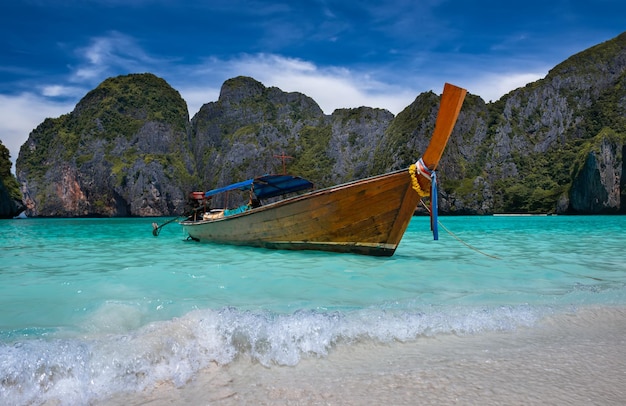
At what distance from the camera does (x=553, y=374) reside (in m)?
2.51

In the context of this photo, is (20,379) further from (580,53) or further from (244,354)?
(580,53)

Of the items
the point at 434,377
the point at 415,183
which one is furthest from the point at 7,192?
the point at 434,377

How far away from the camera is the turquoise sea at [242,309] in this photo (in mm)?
2621

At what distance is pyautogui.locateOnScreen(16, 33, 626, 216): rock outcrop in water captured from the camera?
92.0 m

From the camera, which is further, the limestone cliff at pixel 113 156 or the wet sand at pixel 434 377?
the limestone cliff at pixel 113 156

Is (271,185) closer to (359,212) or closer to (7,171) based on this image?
(359,212)

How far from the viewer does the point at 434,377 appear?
8.12 feet

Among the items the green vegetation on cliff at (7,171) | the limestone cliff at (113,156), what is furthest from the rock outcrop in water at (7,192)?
the limestone cliff at (113,156)

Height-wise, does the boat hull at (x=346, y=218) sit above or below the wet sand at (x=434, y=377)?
above

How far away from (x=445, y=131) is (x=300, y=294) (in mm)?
4266

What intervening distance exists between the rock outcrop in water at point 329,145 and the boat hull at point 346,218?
81.8 metres

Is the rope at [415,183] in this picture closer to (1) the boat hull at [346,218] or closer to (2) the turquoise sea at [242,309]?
(1) the boat hull at [346,218]

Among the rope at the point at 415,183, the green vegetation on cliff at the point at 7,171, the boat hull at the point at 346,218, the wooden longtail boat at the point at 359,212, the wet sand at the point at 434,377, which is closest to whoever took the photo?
the wet sand at the point at 434,377

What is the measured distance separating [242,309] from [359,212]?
17.2 feet
